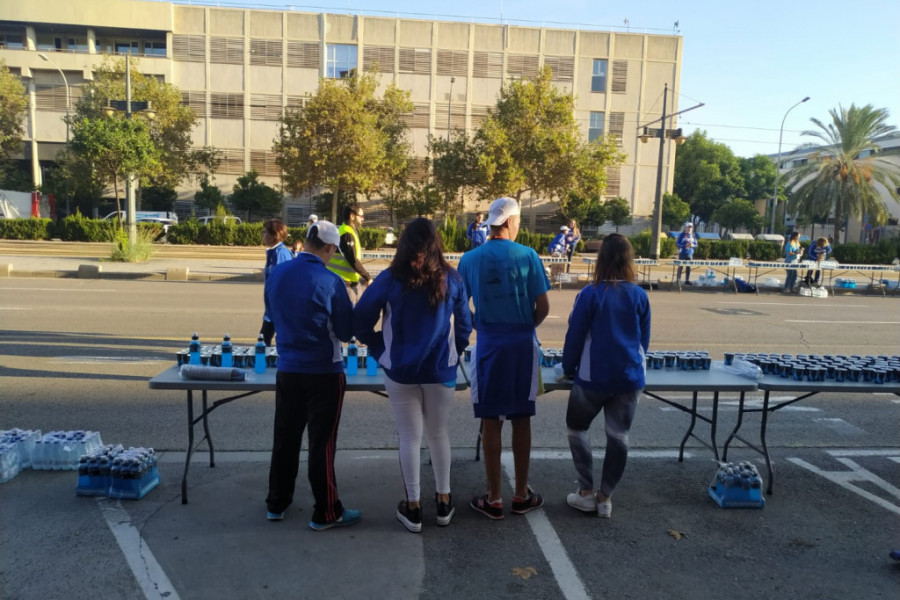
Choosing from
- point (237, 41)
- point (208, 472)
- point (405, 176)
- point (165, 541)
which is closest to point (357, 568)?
point (165, 541)

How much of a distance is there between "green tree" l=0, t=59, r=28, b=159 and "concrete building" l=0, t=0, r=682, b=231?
2637 mm

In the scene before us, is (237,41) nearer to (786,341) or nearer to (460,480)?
(786,341)

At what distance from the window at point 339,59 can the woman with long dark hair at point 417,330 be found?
141 feet

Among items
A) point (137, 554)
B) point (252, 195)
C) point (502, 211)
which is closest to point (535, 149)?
point (252, 195)

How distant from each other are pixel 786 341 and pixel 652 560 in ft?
28.3

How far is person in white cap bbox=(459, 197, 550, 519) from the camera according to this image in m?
3.76

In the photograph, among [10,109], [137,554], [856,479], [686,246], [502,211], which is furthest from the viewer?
[10,109]

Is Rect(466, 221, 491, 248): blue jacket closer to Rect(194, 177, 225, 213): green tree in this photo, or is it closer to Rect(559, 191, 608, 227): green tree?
Rect(559, 191, 608, 227): green tree

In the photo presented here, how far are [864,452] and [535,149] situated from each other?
26465 mm

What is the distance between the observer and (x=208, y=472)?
15.4 feet

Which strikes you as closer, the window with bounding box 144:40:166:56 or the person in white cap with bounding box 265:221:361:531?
the person in white cap with bounding box 265:221:361:531

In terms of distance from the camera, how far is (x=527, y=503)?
13.6ft

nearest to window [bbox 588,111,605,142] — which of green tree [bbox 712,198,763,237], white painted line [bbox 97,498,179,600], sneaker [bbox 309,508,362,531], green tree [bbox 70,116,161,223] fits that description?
green tree [bbox 712,198,763,237]

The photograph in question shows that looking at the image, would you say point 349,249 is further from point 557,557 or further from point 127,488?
point 557,557
